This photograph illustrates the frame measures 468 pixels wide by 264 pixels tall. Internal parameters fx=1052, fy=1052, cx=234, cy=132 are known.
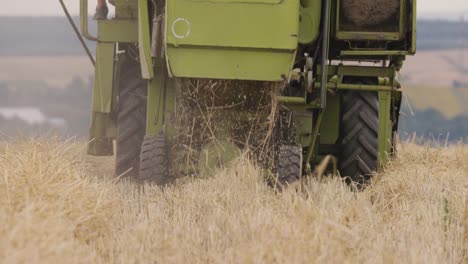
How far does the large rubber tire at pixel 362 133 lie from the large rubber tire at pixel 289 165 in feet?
3.30

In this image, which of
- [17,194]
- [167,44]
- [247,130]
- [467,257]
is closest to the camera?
[17,194]

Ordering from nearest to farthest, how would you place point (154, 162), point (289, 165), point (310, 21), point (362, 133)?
1. point (289, 165)
2. point (154, 162)
3. point (310, 21)
4. point (362, 133)

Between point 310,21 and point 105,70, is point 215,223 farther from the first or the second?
point 105,70

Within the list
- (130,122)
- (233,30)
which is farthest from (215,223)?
(130,122)

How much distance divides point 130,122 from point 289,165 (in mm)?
2141

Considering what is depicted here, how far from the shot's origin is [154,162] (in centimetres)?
886

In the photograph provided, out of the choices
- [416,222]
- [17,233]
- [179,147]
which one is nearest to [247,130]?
[179,147]

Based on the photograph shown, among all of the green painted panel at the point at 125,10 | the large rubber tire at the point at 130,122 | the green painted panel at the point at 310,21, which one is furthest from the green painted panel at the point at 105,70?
the green painted panel at the point at 310,21

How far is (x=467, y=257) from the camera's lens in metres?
6.16

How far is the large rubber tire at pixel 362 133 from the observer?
950 centimetres

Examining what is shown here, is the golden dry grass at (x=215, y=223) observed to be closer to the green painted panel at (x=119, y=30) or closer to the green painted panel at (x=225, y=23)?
the green painted panel at (x=225, y=23)

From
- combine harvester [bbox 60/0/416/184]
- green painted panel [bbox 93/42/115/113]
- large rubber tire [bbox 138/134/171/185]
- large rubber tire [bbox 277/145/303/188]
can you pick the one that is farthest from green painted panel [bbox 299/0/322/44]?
green painted panel [bbox 93/42/115/113]

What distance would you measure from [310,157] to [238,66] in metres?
1.44

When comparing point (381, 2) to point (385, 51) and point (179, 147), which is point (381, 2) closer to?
point (385, 51)
